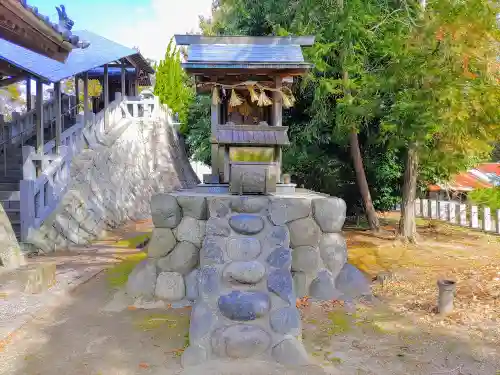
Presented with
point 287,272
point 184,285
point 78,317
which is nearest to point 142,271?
point 184,285

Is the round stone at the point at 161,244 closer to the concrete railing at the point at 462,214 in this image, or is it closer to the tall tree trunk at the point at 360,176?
the tall tree trunk at the point at 360,176

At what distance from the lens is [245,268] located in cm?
546

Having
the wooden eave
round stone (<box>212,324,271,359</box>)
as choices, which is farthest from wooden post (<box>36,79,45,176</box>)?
round stone (<box>212,324,271,359</box>)

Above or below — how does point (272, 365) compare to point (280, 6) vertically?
below

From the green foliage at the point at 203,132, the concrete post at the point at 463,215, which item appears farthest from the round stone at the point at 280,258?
the concrete post at the point at 463,215

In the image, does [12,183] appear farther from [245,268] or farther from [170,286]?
[245,268]

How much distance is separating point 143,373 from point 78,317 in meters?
2.13

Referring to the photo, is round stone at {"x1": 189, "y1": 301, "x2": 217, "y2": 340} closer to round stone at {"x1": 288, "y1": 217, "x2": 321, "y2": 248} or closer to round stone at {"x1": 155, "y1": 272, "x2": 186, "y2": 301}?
round stone at {"x1": 155, "y1": 272, "x2": 186, "y2": 301}

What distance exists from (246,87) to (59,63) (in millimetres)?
7114

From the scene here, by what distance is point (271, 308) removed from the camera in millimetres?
5176

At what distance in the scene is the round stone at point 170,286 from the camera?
6.75 metres

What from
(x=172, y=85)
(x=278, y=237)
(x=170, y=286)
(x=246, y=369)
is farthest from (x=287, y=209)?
(x=172, y=85)

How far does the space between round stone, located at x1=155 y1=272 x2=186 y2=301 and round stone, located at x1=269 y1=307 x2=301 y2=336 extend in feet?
→ 7.08

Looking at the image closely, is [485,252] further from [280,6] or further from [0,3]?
[0,3]
